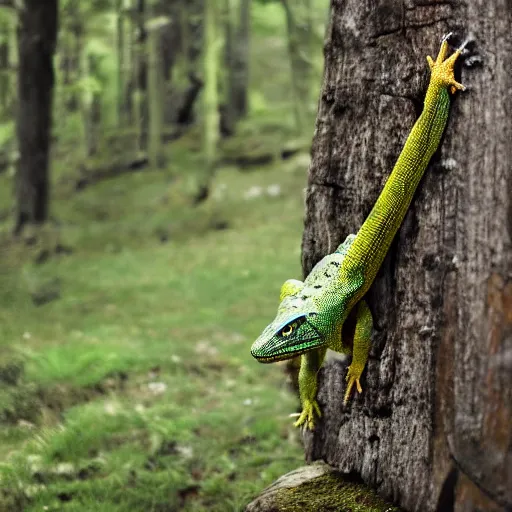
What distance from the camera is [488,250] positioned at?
2.60 m

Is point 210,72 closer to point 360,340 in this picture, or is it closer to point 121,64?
point 121,64

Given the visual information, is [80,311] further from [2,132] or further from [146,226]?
[2,132]

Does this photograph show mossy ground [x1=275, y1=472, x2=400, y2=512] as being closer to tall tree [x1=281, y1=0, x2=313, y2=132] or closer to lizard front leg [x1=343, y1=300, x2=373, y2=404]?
lizard front leg [x1=343, y1=300, x2=373, y2=404]

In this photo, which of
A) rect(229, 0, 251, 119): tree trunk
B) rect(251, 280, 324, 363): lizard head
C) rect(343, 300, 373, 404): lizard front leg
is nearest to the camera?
rect(251, 280, 324, 363): lizard head

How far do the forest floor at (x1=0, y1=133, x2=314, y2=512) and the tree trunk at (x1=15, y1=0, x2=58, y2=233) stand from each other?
3.59 feet

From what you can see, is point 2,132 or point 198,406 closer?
point 198,406

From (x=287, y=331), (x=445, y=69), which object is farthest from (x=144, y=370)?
(x=445, y=69)

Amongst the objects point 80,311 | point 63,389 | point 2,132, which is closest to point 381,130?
point 63,389

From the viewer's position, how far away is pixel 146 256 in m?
13.0

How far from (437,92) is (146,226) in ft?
43.9

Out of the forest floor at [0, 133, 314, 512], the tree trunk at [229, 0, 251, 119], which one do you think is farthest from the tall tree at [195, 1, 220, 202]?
the tree trunk at [229, 0, 251, 119]

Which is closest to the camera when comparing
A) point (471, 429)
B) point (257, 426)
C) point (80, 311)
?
point (471, 429)

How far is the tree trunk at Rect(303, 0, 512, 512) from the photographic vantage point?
2.53 meters

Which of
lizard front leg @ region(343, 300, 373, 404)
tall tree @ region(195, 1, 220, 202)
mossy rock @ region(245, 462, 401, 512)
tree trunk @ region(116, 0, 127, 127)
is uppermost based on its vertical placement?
tree trunk @ region(116, 0, 127, 127)
